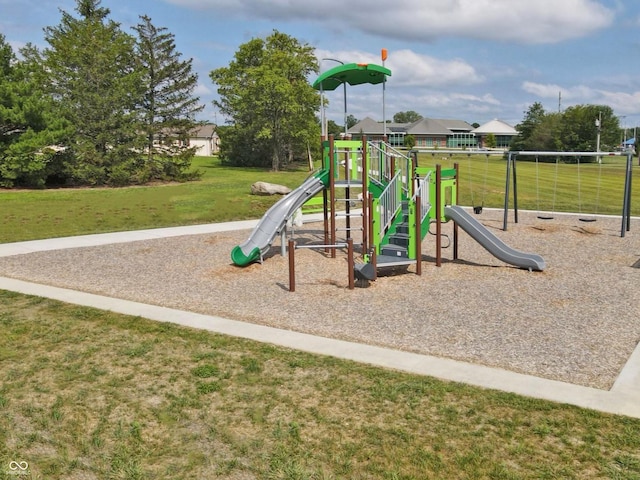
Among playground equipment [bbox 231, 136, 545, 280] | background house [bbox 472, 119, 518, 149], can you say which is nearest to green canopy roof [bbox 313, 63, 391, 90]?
playground equipment [bbox 231, 136, 545, 280]

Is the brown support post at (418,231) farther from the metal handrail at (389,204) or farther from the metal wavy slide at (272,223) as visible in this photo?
the metal wavy slide at (272,223)

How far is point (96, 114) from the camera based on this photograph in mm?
29969

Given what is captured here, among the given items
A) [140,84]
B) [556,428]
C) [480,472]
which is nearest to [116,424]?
[480,472]

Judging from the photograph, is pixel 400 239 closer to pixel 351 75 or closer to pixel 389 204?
pixel 389 204

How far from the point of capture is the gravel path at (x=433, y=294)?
6.45m

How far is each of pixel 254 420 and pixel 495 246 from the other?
728cm

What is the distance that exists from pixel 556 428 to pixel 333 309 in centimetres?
407

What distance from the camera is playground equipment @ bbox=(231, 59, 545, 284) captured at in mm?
10180

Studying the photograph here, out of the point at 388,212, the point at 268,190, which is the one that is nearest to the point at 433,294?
the point at 388,212

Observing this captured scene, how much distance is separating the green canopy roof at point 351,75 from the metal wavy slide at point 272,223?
2.12m

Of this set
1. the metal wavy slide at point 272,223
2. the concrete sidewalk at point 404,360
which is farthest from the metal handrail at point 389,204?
the concrete sidewalk at point 404,360

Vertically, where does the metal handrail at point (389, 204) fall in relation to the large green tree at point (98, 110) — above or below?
below

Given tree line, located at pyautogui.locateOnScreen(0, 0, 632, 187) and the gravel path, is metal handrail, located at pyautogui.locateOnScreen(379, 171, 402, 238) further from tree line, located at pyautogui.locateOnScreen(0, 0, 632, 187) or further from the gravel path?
tree line, located at pyautogui.locateOnScreen(0, 0, 632, 187)

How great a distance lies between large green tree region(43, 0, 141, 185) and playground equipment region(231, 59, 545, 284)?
21.3m
